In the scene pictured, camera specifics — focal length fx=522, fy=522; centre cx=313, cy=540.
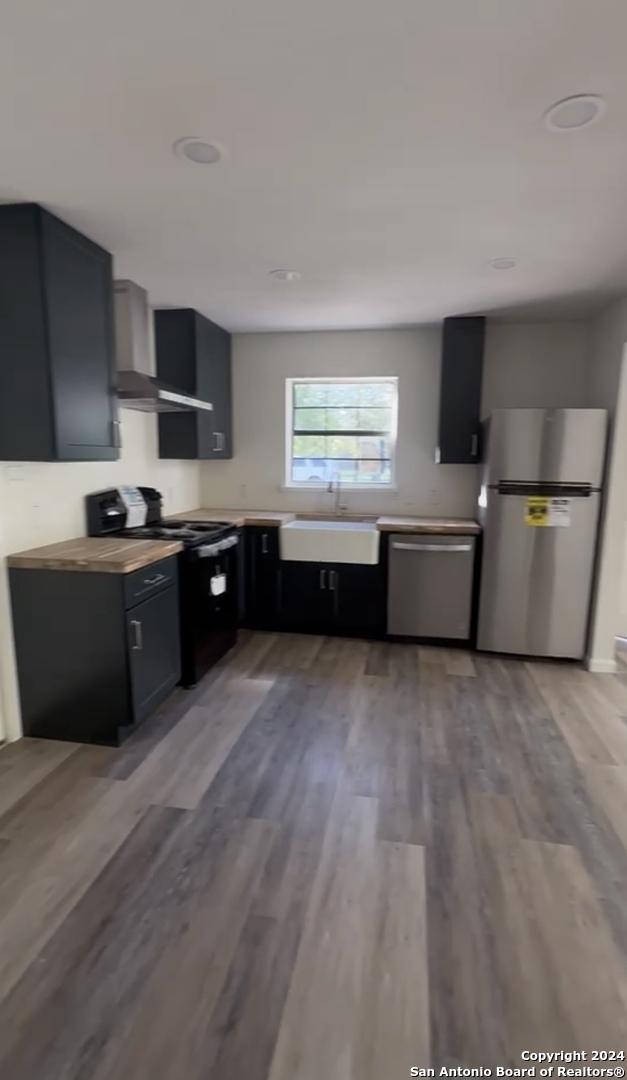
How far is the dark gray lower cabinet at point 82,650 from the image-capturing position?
8.05 feet

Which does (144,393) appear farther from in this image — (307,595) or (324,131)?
(307,595)

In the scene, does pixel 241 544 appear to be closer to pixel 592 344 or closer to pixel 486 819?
pixel 486 819

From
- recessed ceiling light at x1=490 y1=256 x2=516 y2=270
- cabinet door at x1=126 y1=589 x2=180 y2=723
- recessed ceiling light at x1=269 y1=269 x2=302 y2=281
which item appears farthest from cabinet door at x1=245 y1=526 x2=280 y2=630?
recessed ceiling light at x1=490 y1=256 x2=516 y2=270

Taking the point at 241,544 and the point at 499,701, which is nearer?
the point at 499,701

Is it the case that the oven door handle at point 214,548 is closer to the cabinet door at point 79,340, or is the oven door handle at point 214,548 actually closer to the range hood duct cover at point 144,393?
the cabinet door at point 79,340

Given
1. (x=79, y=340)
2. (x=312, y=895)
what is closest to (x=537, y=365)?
(x=79, y=340)

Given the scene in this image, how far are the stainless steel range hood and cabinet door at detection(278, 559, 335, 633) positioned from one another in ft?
5.06

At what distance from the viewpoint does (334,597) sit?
4039 millimetres

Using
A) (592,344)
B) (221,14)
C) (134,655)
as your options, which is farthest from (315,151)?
(592,344)

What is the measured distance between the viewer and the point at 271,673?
343 cm

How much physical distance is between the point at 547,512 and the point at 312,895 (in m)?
2.74

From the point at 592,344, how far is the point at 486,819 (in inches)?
137

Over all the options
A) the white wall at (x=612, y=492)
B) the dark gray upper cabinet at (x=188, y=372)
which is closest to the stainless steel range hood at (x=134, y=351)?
the dark gray upper cabinet at (x=188, y=372)

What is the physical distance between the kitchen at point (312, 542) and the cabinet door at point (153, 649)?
1.1 inches
